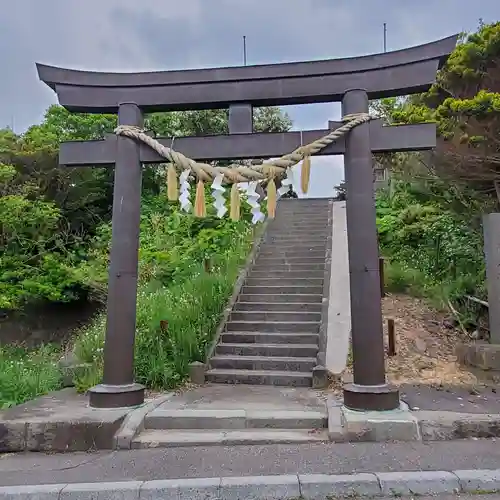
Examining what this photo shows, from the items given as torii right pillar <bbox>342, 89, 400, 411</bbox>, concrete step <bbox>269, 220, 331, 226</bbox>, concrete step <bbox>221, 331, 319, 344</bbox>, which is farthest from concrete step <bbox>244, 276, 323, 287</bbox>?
torii right pillar <bbox>342, 89, 400, 411</bbox>

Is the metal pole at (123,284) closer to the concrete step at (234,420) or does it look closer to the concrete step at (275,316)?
the concrete step at (234,420)

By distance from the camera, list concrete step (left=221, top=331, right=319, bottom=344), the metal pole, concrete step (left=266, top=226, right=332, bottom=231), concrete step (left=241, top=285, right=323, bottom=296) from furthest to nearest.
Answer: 1. concrete step (left=266, top=226, right=332, bottom=231)
2. concrete step (left=241, top=285, right=323, bottom=296)
3. concrete step (left=221, top=331, right=319, bottom=344)
4. the metal pole

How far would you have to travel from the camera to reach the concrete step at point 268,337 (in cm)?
846

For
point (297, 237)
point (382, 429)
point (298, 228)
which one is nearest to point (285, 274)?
point (297, 237)

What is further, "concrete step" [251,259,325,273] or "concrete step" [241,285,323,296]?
"concrete step" [251,259,325,273]

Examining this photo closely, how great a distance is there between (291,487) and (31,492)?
206 centimetres

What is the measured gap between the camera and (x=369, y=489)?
3834mm

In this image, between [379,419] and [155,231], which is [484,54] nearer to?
[379,419]

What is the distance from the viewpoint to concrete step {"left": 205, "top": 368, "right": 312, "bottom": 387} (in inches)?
288

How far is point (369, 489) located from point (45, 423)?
10.7 ft

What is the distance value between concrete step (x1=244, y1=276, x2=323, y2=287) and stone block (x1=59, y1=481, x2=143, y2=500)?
6.94 m

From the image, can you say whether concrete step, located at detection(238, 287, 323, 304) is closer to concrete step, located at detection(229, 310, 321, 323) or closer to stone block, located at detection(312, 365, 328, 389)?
concrete step, located at detection(229, 310, 321, 323)

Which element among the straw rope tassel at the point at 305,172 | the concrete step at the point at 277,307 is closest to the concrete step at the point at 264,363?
the concrete step at the point at 277,307

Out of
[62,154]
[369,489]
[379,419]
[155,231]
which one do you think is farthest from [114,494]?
[155,231]
